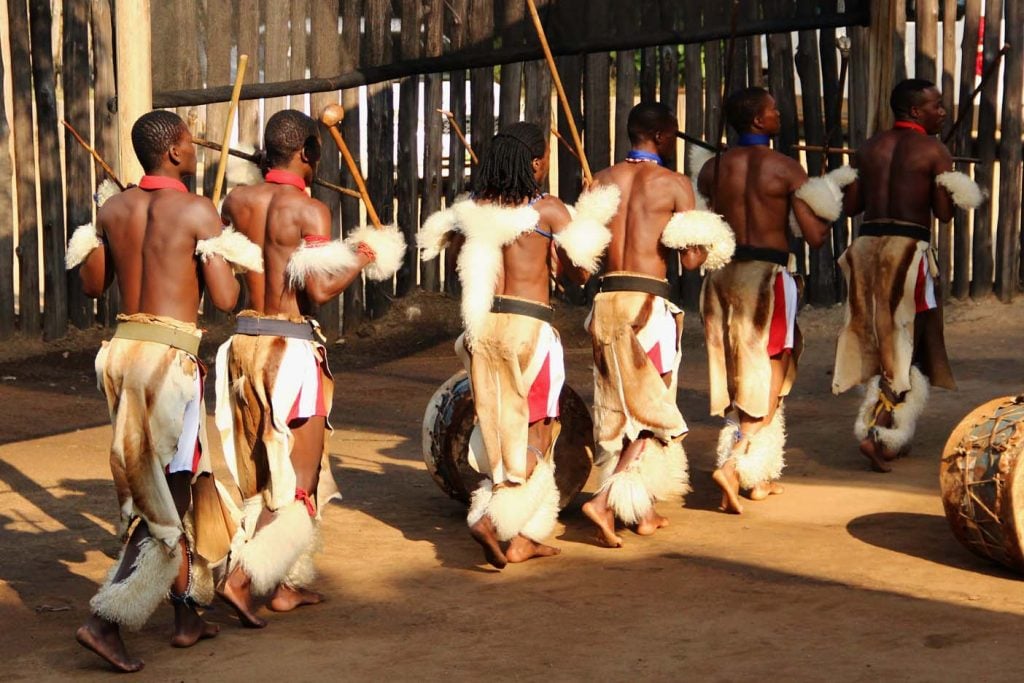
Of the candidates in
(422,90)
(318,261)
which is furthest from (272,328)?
(422,90)

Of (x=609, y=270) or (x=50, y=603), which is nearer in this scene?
(x=50, y=603)

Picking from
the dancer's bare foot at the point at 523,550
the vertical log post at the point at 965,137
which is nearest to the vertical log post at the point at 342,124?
the vertical log post at the point at 965,137

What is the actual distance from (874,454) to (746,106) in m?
1.97

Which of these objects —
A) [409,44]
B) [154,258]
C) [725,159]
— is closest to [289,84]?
[409,44]

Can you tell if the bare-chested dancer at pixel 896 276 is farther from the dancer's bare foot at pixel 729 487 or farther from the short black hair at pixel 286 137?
the short black hair at pixel 286 137

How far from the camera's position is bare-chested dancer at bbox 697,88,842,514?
295 inches

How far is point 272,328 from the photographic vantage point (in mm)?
5980

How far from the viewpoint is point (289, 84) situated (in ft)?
38.7

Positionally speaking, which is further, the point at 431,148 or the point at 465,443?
the point at 431,148

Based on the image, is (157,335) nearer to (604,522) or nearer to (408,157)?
(604,522)

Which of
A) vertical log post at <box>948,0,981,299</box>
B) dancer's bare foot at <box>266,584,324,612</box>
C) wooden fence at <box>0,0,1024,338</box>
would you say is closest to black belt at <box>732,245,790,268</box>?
dancer's bare foot at <box>266,584,324,612</box>

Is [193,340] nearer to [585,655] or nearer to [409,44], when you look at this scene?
[585,655]

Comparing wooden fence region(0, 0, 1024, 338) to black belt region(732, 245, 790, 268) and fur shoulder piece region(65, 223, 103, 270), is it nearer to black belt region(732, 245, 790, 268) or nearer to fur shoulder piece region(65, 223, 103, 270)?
black belt region(732, 245, 790, 268)

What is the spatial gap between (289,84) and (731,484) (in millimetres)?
5797
